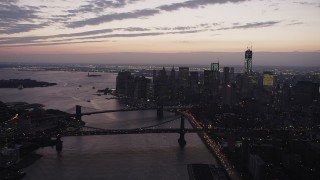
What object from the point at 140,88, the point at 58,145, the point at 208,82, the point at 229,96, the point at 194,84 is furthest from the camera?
the point at 194,84

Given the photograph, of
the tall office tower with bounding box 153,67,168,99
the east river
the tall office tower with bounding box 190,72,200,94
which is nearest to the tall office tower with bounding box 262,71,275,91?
the tall office tower with bounding box 190,72,200,94

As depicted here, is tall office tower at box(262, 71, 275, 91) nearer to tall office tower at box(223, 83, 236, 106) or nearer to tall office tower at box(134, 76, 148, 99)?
tall office tower at box(223, 83, 236, 106)

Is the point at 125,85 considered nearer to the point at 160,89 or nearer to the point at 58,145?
the point at 160,89

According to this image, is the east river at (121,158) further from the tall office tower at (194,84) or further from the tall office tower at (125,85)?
the tall office tower at (125,85)

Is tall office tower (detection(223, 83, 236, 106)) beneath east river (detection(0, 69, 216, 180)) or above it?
above

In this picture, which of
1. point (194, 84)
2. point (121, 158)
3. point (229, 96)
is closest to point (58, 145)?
point (121, 158)

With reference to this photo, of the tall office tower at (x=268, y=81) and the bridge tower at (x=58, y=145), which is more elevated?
the tall office tower at (x=268, y=81)

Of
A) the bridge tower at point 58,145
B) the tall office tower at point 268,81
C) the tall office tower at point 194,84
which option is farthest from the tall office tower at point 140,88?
the bridge tower at point 58,145

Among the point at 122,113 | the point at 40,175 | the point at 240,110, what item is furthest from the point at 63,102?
the point at 40,175
